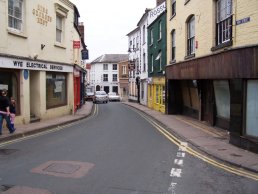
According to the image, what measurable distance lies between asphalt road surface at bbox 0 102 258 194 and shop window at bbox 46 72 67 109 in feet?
28.9

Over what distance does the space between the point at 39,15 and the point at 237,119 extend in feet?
39.6

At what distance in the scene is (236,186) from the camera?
25.2 feet

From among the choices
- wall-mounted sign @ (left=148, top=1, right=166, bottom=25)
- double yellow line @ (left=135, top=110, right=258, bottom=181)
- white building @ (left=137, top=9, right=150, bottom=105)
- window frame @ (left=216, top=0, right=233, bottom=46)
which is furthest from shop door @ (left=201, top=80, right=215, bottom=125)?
white building @ (left=137, top=9, right=150, bottom=105)

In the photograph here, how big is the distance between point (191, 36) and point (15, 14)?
357 inches

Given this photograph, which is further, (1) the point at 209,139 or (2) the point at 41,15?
(2) the point at 41,15

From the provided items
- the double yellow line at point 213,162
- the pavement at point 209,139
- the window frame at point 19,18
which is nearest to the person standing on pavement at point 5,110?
the pavement at point 209,139

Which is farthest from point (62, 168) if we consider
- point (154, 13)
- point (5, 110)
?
point (154, 13)

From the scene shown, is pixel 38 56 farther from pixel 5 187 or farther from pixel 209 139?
pixel 5 187

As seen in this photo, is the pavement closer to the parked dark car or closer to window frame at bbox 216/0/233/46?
window frame at bbox 216/0/233/46

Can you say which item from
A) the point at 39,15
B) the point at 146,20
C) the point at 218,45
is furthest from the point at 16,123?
the point at 146,20

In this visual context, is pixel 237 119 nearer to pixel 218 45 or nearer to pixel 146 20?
pixel 218 45

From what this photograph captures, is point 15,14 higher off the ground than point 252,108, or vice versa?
point 15,14

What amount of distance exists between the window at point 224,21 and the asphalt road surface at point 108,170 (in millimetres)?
4802

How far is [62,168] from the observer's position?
8.80m
